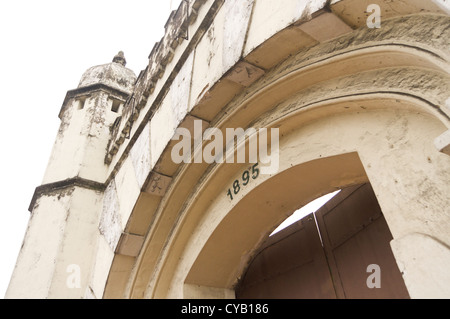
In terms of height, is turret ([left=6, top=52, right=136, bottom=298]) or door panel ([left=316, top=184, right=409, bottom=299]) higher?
turret ([left=6, top=52, right=136, bottom=298])

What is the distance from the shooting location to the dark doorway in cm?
203

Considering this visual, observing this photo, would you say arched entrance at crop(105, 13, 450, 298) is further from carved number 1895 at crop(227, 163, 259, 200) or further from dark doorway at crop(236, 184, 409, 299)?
dark doorway at crop(236, 184, 409, 299)

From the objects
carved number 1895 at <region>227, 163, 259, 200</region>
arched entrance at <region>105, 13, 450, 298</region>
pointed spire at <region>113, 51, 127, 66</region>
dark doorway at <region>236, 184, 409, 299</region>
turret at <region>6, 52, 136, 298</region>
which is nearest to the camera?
arched entrance at <region>105, 13, 450, 298</region>

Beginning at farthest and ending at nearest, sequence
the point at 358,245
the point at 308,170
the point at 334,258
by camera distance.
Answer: the point at 334,258
the point at 358,245
the point at 308,170

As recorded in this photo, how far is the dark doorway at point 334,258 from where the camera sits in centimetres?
203

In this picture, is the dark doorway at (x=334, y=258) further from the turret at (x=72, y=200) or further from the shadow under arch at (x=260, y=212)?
the turret at (x=72, y=200)

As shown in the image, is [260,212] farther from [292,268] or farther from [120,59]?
[120,59]

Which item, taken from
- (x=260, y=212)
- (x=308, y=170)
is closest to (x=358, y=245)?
(x=260, y=212)

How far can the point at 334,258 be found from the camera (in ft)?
7.47

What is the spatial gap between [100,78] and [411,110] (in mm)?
3416

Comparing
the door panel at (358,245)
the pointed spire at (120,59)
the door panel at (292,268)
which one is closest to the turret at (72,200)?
the pointed spire at (120,59)

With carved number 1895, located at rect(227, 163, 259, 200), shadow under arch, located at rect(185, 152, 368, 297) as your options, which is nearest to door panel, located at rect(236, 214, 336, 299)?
shadow under arch, located at rect(185, 152, 368, 297)
